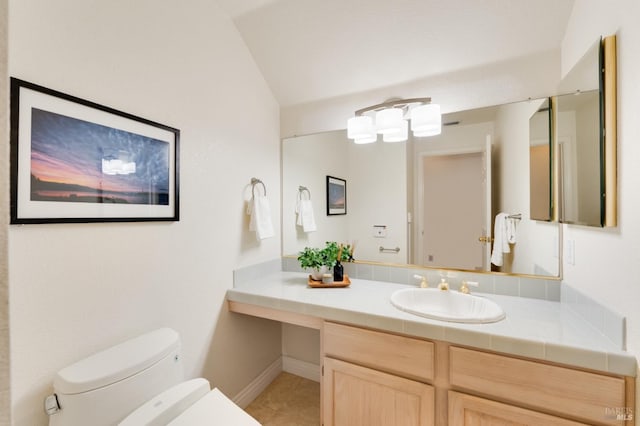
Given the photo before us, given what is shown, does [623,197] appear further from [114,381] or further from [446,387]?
[114,381]

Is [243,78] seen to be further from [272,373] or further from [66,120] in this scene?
[272,373]

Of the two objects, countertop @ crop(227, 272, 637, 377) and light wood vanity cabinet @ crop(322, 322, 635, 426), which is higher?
countertop @ crop(227, 272, 637, 377)

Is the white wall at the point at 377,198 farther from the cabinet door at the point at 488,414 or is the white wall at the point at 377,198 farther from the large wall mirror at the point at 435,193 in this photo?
the cabinet door at the point at 488,414

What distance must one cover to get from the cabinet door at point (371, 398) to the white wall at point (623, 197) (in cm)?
79

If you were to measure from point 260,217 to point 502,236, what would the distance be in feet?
5.06

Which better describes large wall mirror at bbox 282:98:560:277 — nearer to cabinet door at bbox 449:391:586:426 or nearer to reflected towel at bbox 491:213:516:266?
reflected towel at bbox 491:213:516:266

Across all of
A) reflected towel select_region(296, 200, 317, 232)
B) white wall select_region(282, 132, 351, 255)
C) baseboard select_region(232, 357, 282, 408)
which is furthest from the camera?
reflected towel select_region(296, 200, 317, 232)

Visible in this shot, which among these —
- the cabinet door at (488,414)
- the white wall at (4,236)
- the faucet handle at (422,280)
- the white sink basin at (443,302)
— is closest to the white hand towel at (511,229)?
the white sink basin at (443,302)

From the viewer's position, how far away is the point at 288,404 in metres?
1.97

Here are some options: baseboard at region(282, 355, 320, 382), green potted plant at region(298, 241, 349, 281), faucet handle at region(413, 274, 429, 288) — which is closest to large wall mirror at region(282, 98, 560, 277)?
faucet handle at region(413, 274, 429, 288)

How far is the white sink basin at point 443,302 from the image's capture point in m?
1.49

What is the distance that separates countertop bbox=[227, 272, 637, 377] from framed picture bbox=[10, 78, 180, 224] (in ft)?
2.67

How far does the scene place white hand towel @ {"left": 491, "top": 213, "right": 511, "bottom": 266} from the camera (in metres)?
1.68

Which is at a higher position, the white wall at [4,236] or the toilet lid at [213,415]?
the white wall at [4,236]
